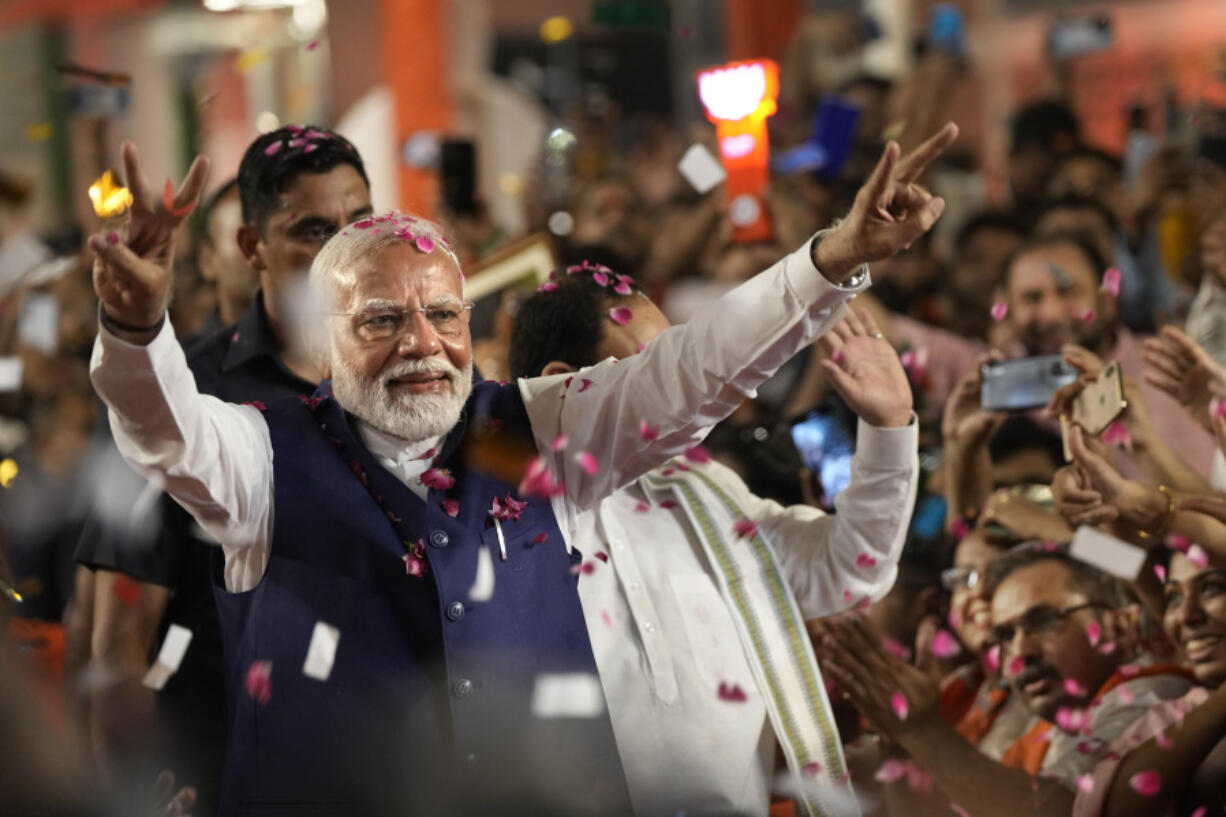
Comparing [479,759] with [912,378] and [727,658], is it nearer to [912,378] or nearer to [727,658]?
[727,658]

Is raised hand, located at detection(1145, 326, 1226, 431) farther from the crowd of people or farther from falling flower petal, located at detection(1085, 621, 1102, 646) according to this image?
falling flower petal, located at detection(1085, 621, 1102, 646)

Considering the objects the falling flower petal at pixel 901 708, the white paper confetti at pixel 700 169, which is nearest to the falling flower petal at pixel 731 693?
the falling flower petal at pixel 901 708

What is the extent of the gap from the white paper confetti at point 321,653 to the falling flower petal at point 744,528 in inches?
31.5

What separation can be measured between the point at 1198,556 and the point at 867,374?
77cm

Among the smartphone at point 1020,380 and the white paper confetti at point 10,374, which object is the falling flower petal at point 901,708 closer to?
the smartphone at point 1020,380

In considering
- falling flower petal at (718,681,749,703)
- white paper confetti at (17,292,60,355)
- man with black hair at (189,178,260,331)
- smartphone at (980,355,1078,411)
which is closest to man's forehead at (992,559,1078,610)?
smartphone at (980,355,1078,411)

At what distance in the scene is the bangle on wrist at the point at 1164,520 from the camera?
10.4 ft

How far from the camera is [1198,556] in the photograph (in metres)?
3.24

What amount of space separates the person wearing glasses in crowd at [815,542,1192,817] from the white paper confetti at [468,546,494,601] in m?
0.88

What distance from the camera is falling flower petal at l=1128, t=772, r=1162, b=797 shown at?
117 inches

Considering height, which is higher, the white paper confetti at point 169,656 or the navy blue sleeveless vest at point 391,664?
the navy blue sleeveless vest at point 391,664

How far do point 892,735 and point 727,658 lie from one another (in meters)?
0.42

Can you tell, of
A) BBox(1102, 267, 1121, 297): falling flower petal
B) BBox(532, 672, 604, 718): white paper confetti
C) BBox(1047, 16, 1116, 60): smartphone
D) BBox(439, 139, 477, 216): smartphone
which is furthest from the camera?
BBox(1047, 16, 1116, 60): smartphone

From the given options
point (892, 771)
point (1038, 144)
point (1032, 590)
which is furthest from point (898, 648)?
point (1038, 144)
